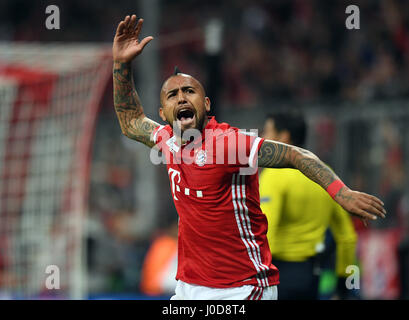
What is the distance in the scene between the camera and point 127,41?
13.8 feet

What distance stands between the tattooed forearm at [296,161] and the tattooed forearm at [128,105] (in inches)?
35.6

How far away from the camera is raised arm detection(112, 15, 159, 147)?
163 inches

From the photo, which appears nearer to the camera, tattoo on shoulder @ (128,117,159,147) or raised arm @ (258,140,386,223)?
raised arm @ (258,140,386,223)

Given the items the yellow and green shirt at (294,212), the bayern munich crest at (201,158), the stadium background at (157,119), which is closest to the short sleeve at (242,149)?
the bayern munich crest at (201,158)

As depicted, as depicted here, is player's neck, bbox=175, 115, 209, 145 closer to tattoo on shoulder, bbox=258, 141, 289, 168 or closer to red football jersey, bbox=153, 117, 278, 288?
red football jersey, bbox=153, 117, 278, 288

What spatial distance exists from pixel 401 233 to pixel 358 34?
4222mm

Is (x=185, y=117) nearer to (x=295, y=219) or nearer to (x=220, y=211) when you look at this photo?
(x=220, y=211)

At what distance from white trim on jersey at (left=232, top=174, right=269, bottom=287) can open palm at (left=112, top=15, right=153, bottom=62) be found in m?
1.04

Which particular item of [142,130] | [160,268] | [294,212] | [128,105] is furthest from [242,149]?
[160,268]

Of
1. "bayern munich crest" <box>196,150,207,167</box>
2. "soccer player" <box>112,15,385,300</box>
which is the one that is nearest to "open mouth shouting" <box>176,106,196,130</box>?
"soccer player" <box>112,15,385,300</box>

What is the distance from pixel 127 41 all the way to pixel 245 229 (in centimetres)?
131

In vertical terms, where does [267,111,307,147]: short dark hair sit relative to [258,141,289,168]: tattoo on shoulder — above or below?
above

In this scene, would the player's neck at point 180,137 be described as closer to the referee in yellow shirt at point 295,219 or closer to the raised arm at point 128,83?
the raised arm at point 128,83

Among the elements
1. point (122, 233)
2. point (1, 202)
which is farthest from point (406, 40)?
point (1, 202)
